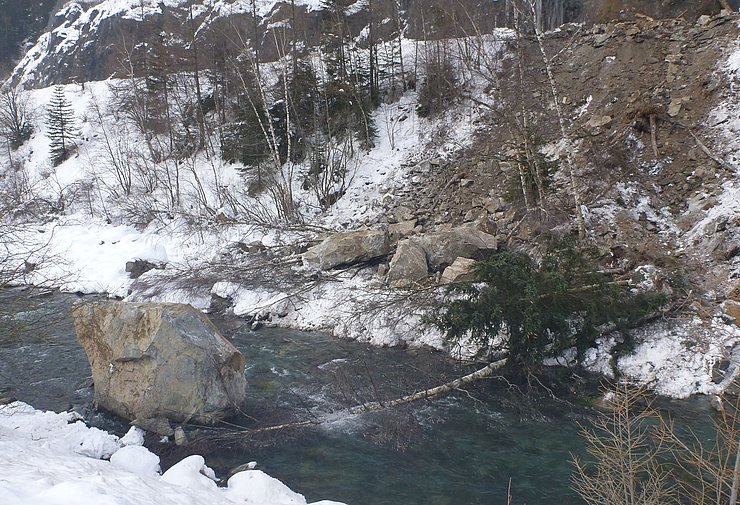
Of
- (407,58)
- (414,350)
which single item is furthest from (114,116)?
(414,350)

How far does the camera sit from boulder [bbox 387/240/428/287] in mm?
11781

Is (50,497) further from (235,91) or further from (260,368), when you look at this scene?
(235,91)

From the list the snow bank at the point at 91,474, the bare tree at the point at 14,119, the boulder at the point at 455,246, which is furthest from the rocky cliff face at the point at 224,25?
the snow bank at the point at 91,474

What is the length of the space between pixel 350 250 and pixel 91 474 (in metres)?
9.37

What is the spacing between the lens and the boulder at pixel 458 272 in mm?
10641

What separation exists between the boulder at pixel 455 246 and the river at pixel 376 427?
9.53ft

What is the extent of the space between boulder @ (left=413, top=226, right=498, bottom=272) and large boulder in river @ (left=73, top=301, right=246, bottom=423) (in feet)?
19.7

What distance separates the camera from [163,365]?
7027 mm

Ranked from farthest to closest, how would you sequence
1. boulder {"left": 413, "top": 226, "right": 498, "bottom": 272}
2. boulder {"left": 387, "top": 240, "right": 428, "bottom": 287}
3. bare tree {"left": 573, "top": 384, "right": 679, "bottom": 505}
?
boulder {"left": 413, "top": 226, "right": 498, "bottom": 272} → boulder {"left": 387, "top": 240, "right": 428, "bottom": 287} → bare tree {"left": 573, "top": 384, "right": 679, "bottom": 505}

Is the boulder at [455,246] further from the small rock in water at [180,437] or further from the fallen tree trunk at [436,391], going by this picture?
the small rock in water at [180,437]

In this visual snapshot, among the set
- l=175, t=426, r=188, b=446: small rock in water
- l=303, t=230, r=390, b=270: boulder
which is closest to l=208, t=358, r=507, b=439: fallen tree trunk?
l=175, t=426, r=188, b=446: small rock in water

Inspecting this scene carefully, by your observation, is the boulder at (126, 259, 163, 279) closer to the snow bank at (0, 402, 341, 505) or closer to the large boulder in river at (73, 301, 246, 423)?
the large boulder in river at (73, 301, 246, 423)

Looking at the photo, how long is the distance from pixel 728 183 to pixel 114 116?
35.5 meters

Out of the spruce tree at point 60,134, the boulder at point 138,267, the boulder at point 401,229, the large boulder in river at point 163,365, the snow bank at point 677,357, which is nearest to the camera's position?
the large boulder in river at point 163,365
